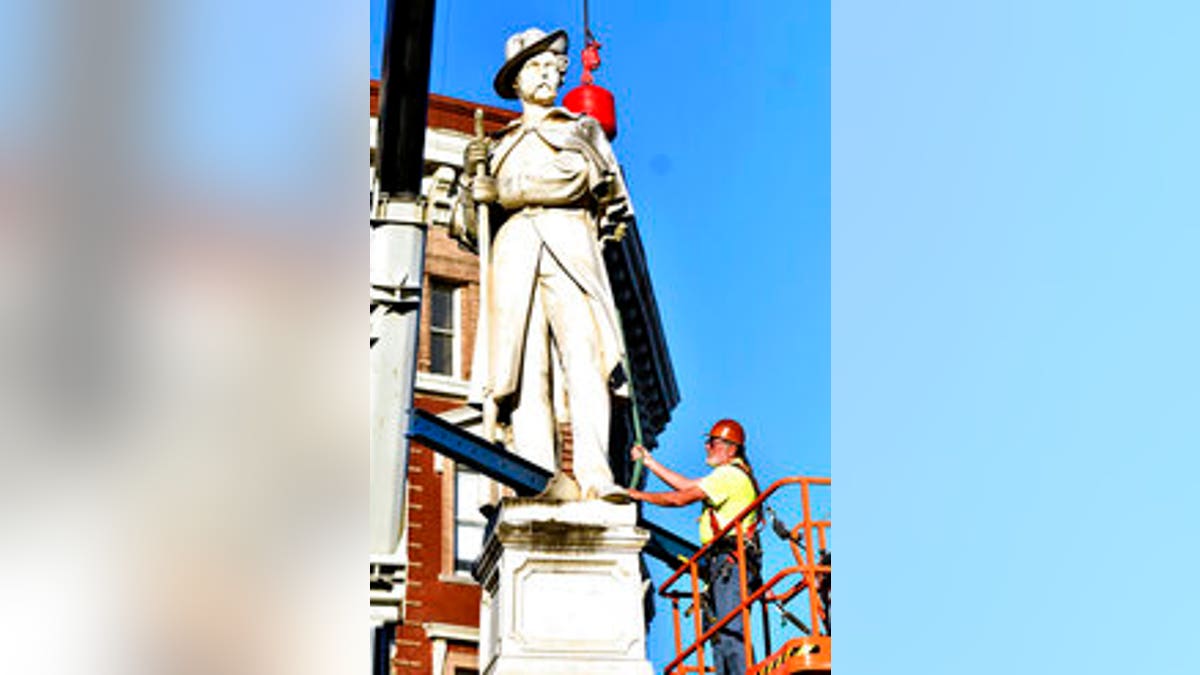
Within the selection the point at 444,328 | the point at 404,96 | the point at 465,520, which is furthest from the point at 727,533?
the point at 444,328

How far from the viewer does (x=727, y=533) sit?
11.7ft

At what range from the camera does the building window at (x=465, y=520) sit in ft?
27.5

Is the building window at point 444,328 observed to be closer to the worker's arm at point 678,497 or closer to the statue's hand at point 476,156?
the worker's arm at point 678,497

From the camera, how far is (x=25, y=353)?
2.21ft

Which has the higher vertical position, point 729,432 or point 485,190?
point 485,190

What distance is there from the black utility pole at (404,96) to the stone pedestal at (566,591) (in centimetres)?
60

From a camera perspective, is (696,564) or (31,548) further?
(696,564)

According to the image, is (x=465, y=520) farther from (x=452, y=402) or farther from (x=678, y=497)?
(x=678, y=497)

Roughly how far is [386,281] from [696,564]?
1553 mm

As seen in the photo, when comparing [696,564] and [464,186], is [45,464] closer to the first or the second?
[464,186]

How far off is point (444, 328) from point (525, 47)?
5965 millimetres

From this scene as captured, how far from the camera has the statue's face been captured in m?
2.97

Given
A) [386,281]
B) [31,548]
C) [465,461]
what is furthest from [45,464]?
[465,461]

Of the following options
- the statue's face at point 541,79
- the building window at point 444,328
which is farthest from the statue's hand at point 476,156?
the building window at point 444,328
